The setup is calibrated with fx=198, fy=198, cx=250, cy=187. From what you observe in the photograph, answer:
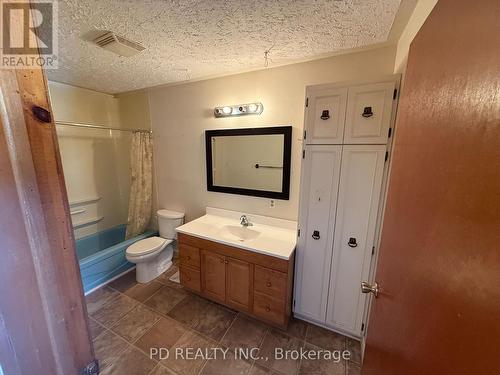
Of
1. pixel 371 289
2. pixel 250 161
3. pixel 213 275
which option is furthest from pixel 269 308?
pixel 250 161

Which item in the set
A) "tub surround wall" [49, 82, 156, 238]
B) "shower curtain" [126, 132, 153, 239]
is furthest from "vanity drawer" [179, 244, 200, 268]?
"tub surround wall" [49, 82, 156, 238]

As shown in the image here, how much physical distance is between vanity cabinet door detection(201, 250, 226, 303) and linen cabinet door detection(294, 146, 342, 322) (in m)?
0.69

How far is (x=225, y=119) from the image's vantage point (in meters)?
2.18

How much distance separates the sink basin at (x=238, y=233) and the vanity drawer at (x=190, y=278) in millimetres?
465

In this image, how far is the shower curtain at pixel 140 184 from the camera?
8.70 feet

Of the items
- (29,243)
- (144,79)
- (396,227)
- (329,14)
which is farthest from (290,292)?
(144,79)

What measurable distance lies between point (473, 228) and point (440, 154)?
20 cm

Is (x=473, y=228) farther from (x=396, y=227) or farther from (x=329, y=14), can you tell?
(x=329, y=14)

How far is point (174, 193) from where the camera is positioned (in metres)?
2.73

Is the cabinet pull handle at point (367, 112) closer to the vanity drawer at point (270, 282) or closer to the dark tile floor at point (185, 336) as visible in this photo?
the vanity drawer at point (270, 282)

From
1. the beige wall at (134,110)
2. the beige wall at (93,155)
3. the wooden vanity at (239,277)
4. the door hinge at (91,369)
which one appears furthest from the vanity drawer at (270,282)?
the beige wall at (93,155)

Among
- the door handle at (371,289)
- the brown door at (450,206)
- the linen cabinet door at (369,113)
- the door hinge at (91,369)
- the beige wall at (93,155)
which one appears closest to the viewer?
the brown door at (450,206)

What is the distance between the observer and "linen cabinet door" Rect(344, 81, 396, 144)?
1260mm

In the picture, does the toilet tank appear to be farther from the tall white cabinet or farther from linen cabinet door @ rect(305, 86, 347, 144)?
linen cabinet door @ rect(305, 86, 347, 144)
